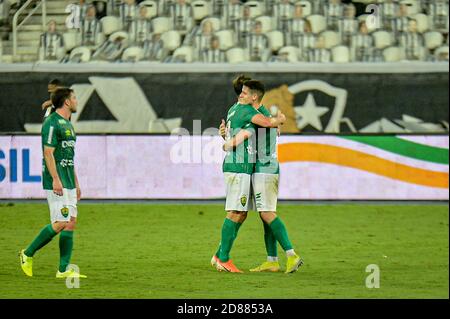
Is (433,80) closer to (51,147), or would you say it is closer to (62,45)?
(62,45)

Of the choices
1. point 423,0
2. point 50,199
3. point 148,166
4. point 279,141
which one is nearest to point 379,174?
point 279,141

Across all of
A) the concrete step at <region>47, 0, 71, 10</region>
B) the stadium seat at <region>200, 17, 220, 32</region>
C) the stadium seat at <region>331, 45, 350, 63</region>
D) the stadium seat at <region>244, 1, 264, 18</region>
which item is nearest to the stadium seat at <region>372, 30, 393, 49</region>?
the stadium seat at <region>331, 45, 350, 63</region>

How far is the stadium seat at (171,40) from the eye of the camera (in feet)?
75.4

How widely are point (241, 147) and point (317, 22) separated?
12.2 meters

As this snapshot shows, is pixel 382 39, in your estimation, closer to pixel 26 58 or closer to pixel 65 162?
pixel 26 58

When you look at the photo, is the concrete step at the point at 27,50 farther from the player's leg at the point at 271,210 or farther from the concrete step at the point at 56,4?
the player's leg at the point at 271,210

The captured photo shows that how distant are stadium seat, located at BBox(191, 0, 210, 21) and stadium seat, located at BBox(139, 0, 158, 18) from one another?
789 millimetres

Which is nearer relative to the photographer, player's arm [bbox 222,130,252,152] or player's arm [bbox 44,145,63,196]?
player's arm [bbox 44,145,63,196]

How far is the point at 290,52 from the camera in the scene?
22.8 metres

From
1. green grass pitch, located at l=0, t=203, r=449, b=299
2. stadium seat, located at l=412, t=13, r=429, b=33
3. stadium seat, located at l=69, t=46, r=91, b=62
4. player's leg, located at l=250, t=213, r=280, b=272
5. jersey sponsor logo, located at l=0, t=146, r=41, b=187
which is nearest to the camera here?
green grass pitch, located at l=0, t=203, r=449, b=299

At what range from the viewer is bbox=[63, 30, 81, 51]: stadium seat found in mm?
23172

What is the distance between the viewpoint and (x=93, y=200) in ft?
65.8

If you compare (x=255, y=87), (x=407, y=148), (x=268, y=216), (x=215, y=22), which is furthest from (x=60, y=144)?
(x=215, y=22)

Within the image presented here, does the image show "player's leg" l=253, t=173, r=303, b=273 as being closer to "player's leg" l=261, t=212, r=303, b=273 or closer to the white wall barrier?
"player's leg" l=261, t=212, r=303, b=273
